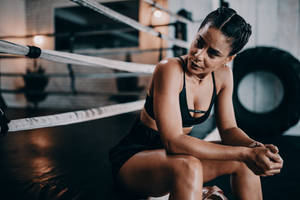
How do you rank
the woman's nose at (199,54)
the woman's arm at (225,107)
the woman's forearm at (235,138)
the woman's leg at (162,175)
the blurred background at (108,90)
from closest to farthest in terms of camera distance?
the woman's leg at (162,175) → the woman's nose at (199,54) → the woman's forearm at (235,138) → the woman's arm at (225,107) → the blurred background at (108,90)

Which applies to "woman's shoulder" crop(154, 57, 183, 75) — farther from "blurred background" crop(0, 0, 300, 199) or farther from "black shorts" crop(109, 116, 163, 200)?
"blurred background" crop(0, 0, 300, 199)

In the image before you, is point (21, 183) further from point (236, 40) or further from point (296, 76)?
point (296, 76)

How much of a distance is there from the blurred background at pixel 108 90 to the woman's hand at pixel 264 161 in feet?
1.43

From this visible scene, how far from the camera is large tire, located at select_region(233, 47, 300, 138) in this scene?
2.30m

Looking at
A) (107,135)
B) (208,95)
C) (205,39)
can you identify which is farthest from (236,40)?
(107,135)

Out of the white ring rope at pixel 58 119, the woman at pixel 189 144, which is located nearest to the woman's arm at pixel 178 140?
the woman at pixel 189 144

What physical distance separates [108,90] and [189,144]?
13.1 ft

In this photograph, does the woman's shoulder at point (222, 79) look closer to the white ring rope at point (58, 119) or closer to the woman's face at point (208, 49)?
the woman's face at point (208, 49)

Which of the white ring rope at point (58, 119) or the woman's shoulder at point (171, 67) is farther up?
the woman's shoulder at point (171, 67)

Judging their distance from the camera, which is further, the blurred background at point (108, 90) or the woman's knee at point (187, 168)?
the blurred background at point (108, 90)

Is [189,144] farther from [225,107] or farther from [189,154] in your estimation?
[225,107]

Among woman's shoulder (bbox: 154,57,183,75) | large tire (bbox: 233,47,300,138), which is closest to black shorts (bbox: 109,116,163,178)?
woman's shoulder (bbox: 154,57,183,75)

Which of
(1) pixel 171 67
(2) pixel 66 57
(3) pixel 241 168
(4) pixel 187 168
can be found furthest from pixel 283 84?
(2) pixel 66 57

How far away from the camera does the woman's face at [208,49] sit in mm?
747
